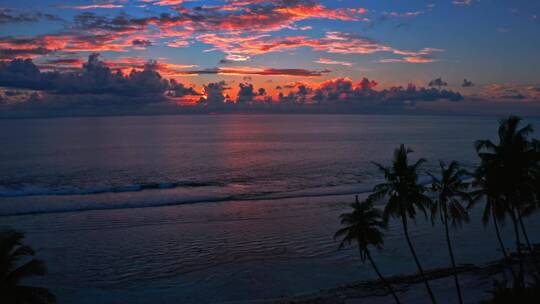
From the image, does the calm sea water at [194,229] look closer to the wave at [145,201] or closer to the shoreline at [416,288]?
the wave at [145,201]

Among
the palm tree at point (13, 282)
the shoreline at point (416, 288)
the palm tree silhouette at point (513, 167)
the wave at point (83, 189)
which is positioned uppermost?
the palm tree silhouette at point (513, 167)

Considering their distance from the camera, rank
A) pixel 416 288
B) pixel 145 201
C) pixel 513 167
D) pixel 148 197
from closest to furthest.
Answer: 1. pixel 513 167
2. pixel 416 288
3. pixel 145 201
4. pixel 148 197

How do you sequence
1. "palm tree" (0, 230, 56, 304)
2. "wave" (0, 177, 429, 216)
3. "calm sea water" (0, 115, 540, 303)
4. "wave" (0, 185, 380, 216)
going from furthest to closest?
"wave" (0, 177, 429, 216)
"wave" (0, 185, 380, 216)
"calm sea water" (0, 115, 540, 303)
"palm tree" (0, 230, 56, 304)

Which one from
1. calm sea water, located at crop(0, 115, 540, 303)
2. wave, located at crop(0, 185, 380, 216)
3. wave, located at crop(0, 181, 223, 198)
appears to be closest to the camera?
calm sea water, located at crop(0, 115, 540, 303)

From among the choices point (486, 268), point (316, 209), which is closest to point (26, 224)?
point (316, 209)

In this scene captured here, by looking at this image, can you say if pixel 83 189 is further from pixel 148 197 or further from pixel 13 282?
pixel 13 282

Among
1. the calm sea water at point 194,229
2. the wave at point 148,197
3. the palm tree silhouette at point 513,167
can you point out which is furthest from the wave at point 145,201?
the palm tree silhouette at point 513,167

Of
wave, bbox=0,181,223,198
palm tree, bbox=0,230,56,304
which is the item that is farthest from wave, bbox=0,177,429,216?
palm tree, bbox=0,230,56,304

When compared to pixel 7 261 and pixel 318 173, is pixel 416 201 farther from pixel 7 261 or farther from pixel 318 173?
pixel 318 173

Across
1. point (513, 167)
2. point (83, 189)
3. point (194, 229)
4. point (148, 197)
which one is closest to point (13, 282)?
point (194, 229)

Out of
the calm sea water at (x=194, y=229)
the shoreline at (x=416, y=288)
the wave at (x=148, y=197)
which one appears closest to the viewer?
the shoreline at (x=416, y=288)

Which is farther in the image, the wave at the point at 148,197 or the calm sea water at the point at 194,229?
the wave at the point at 148,197

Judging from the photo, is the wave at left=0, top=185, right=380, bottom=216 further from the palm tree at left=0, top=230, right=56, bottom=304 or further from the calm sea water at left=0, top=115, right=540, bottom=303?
the palm tree at left=0, top=230, right=56, bottom=304

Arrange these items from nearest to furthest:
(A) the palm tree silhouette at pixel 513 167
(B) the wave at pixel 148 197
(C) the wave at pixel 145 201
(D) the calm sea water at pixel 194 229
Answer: (A) the palm tree silhouette at pixel 513 167
(D) the calm sea water at pixel 194 229
(C) the wave at pixel 145 201
(B) the wave at pixel 148 197
